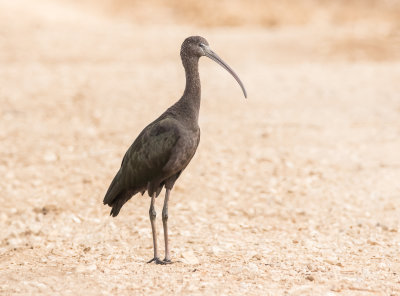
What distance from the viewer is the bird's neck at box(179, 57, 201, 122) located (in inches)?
253

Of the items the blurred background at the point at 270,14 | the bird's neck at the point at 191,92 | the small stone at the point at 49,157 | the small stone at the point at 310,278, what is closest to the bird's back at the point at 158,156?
the bird's neck at the point at 191,92

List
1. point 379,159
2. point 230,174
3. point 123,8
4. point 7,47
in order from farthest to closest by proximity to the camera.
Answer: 1. point 123,8
2. point 7,47
3. point 379,159
4. point 230,174

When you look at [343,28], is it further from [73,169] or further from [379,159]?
[73,169]

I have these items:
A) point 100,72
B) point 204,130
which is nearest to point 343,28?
point 100,72

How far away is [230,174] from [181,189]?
1.04m

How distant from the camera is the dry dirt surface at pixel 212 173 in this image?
6215 mm

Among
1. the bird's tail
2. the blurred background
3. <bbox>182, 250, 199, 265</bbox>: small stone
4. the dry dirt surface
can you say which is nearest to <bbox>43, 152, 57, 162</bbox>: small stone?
the dry dirt surface

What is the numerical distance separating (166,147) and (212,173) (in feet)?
13.6

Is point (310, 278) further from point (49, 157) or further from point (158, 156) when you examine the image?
point (49, 157)

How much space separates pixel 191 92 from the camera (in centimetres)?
654

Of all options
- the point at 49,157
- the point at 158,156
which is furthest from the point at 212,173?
the point at 158,156

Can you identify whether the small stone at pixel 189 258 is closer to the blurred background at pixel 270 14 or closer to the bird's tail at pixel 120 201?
the bird's tail at pixel 120 201

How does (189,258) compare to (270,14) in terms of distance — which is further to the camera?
(270,14)

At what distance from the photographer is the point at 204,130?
1284 centimetres
